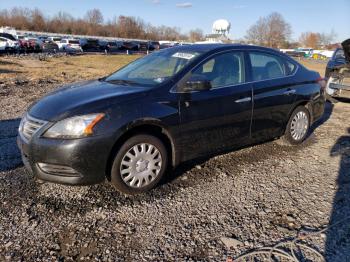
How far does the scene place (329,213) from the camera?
343 cm

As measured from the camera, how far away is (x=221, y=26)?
55.6 metres

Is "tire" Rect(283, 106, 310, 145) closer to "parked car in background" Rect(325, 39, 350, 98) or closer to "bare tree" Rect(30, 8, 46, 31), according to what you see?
"parked car in background" Rect(325, 39, 350, 98)

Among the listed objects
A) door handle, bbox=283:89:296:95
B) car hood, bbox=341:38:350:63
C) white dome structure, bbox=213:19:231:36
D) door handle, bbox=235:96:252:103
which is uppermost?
white dome structure, bbox=213:19:231:36

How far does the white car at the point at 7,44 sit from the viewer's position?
3266cm

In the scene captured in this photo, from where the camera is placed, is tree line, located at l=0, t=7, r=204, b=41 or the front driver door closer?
the front driver door

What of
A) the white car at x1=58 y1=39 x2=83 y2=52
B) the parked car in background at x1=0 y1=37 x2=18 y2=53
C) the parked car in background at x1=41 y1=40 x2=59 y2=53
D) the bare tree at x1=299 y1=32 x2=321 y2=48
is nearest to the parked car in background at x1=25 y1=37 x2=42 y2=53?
the parked car in background at x1=41 y1=40 x2=59 y2=53

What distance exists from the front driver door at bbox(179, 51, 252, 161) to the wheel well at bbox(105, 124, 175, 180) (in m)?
0.16

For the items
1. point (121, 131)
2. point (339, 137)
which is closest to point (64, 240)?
point (121, 131)

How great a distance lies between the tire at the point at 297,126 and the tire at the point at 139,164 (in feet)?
8.27

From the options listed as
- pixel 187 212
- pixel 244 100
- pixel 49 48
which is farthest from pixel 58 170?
pixel 49 48

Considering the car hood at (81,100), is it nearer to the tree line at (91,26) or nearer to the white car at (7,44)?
the white car at (7,44)

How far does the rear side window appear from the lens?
4.71 m

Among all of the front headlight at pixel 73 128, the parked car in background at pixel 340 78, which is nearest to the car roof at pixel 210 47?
the front headlight at pixel 73 128

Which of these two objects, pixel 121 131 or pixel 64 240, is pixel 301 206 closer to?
pixel 121 131
